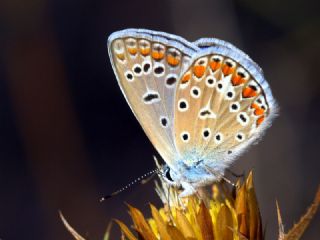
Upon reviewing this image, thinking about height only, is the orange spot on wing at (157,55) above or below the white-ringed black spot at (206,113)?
above

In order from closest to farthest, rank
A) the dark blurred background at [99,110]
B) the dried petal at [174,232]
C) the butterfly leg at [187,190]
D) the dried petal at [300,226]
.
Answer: the dried petal at [300,226]
the dried petal at [174,232]
the butterfly leg at [187,190]
the dark blurred background at [99,110]

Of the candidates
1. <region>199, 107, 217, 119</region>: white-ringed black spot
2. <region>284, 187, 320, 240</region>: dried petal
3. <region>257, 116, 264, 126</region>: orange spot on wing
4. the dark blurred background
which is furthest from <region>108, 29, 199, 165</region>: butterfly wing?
the dark blurred background

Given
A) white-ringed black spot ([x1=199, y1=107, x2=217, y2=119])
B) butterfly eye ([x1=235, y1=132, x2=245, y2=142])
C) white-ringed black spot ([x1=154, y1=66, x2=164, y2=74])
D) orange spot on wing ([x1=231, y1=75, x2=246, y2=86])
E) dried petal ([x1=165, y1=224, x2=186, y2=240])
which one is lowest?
dried petal ([x1=165, y1=224, x2=186, y2=240])

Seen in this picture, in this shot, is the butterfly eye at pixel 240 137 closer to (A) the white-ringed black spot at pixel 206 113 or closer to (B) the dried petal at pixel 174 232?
(A) the white-ringed black spot at pixel 206 113

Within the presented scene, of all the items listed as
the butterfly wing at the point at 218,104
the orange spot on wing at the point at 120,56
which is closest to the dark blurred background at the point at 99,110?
the butterfly wing at the point at 218,104

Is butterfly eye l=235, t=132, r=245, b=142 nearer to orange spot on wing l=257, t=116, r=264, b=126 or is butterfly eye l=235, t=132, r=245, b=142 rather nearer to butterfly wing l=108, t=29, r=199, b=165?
orange spot on wing l=257, t=116, r=264, b=126

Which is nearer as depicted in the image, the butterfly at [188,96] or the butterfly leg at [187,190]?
the butterfly leg at [187,190]

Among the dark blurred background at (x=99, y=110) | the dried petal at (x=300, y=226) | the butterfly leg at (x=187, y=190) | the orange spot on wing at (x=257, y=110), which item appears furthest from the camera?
the dark blurred background at (x=99, y=110)
